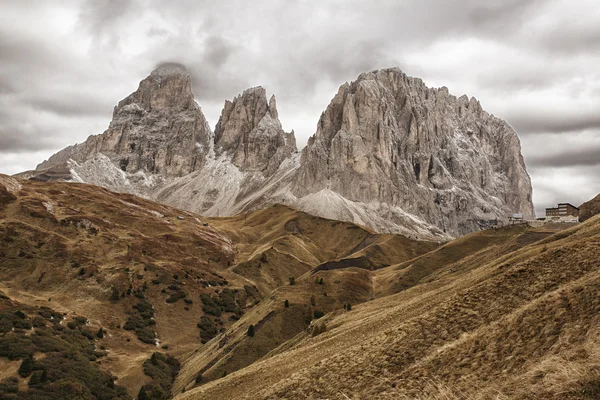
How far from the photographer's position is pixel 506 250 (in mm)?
80938

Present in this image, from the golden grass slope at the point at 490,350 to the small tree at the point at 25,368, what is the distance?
3911cm

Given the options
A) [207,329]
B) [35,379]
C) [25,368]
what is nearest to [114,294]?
[207,329]

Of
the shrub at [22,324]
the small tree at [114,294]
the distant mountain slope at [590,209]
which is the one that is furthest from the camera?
the small tree at [114,294]

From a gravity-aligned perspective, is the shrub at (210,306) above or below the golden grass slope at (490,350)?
below

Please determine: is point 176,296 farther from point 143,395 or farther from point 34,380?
point 34,380

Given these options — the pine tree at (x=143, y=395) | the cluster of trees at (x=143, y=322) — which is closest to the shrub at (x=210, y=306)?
the cluster of trees at (x=143, y=322)

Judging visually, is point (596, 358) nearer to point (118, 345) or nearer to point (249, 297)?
point (118, 345)

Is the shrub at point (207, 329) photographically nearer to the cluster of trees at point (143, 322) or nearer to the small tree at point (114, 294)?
the cluster of trees at point (143, 322)

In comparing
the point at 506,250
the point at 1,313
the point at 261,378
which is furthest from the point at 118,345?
the point at 506,250

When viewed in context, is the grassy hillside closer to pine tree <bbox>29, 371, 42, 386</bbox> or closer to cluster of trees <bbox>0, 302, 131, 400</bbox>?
cluster of trees <bbox>0, 302, 131, 400</bbox>

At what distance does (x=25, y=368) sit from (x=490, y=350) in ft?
207

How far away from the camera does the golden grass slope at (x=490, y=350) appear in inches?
814

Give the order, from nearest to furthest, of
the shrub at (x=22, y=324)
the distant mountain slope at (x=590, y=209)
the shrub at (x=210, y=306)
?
the shrub at (x=22, y=324) → the distant mountain slope at (x=590, y=209) → the shrub at (x=210, y=306)

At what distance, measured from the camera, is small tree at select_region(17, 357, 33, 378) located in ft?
204
